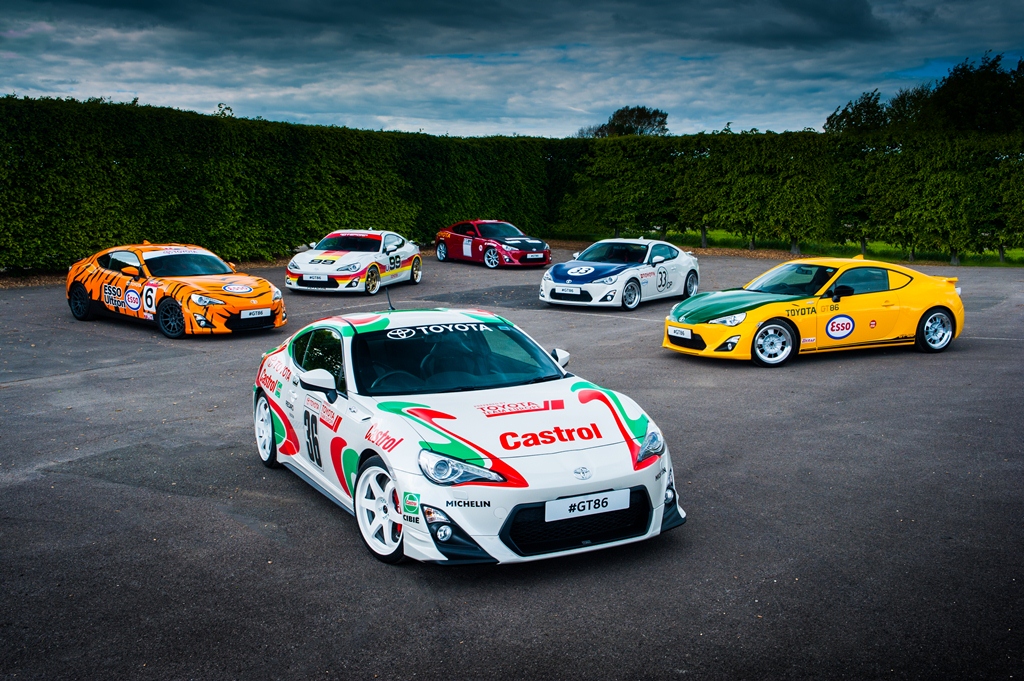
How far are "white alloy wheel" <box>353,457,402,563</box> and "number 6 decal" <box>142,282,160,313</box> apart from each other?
9942mm

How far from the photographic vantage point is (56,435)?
8.06m

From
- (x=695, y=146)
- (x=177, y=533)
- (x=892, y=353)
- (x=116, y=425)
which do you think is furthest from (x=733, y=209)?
(x=177, y=533)

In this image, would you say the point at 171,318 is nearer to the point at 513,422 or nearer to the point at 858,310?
the point at 513,422

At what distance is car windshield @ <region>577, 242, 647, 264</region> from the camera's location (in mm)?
17984

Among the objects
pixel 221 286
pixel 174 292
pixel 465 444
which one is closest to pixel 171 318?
pixel 174 292

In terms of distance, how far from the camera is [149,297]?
14086 millimetres

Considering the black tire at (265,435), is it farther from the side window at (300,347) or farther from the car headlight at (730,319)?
the car headlight at (730,319)

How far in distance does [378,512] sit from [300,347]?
2.11 metres

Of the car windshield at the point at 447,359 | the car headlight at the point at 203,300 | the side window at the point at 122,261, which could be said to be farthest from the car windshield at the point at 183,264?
the car windshield at the point at 447,359

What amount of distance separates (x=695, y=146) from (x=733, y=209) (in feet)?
9.52

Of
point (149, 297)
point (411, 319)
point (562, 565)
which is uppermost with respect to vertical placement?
point (411, 319)

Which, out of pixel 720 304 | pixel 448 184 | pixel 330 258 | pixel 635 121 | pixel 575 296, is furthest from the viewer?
pixel 635 121

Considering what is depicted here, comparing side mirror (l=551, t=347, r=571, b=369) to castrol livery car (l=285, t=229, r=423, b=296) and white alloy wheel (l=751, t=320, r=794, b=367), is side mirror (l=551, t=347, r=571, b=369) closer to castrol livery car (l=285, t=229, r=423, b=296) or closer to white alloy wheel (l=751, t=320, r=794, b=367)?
white alloy wheel (l=751, t=320, r=794, b=367)

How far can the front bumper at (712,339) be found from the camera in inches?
447
